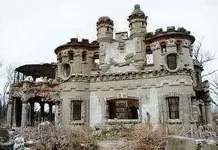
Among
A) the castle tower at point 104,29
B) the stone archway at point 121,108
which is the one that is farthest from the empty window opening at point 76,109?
the castle tower at point 104,29

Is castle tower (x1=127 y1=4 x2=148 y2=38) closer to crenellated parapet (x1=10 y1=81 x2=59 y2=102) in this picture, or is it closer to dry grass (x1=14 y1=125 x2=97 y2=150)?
crenellated parapet (x1=10 y1=81 x2=59 y2=102)

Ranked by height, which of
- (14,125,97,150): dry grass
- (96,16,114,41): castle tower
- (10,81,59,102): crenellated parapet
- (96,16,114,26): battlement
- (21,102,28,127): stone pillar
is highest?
(96,16,114,26): battlement

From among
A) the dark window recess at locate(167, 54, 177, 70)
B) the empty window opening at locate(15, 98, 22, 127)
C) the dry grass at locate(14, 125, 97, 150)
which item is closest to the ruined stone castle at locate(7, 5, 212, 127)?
the dark window recess at locate(167, 54, 177, 70)

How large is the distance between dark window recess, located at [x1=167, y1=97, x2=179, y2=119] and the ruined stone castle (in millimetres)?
74

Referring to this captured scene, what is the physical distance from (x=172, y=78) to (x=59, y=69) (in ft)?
33.1

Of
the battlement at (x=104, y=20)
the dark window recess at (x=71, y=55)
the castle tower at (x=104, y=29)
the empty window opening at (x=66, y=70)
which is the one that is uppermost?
the battlement at (x=104, y=20)

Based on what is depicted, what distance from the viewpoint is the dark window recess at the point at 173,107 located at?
71.5ft

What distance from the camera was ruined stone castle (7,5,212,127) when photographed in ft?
72.6

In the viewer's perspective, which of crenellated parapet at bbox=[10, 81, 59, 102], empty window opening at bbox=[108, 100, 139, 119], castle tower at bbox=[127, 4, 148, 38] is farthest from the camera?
empty window opening at bbox=[108, 100, 139, 119]

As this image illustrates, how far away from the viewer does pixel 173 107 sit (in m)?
22.0

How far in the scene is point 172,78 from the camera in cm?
2222

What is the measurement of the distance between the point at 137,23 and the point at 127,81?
5.17 m

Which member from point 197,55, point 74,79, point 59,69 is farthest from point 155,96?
point 197,55

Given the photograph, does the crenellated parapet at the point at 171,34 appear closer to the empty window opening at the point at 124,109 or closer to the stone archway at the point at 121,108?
the stone archway at the point at 121,108
